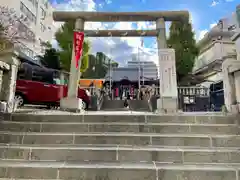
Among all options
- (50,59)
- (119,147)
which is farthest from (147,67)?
(119,147)

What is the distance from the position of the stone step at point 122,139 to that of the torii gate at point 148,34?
2352 mm

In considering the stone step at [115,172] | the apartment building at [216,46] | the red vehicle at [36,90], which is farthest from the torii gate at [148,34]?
the apartment building at [216,46]

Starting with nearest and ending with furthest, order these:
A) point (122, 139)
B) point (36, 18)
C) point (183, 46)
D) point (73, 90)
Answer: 1. point (122, 139)
2. point (73, 90)
3. point (183, 46)
4. point (36, 18)

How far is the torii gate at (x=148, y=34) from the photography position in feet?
19.6

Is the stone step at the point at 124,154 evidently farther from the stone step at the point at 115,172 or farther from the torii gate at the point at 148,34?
the torii gate at the point at 148,34

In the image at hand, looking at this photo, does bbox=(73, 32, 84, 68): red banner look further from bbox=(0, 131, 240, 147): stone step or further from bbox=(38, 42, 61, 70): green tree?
bbox=(38, 42, 61, 70): green tree

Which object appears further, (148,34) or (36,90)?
(36,90)

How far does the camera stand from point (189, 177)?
2646mm

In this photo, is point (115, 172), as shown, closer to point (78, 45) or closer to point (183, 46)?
point (78, 45)

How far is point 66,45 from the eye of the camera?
50.8 feet

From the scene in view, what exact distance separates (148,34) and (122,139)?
4690 mm

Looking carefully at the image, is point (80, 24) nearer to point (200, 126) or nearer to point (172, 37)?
point (200, 126)

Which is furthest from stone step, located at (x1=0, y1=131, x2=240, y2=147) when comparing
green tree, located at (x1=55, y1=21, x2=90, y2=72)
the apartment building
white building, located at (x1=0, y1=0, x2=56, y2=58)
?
white building, located at (x1=0, y1=0, x2=56, y2=58)

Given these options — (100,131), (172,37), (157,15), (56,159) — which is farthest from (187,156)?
(172,37)
